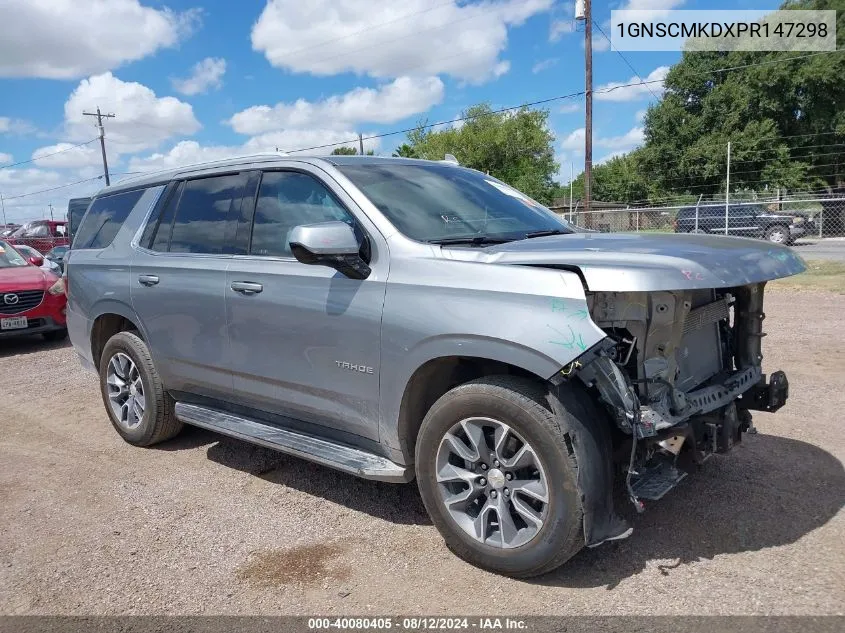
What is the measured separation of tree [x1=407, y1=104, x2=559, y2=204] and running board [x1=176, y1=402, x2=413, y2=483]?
49705 millimetres

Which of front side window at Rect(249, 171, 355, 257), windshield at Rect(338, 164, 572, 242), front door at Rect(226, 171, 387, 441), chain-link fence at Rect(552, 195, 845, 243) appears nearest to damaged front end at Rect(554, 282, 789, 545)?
windshield at Rect(338, 164, 572, 242)

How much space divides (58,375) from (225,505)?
496 cm

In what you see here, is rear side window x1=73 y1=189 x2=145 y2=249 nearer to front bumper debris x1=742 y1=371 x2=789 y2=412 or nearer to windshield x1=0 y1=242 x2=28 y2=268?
front bumper debris x1=742 y1=371 x2=789 y2=412

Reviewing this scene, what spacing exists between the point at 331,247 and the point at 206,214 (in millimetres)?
1639

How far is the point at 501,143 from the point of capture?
53.0 m

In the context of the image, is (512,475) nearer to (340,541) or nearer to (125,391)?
(340,541)

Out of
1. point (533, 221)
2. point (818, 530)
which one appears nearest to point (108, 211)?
point (533, 221)

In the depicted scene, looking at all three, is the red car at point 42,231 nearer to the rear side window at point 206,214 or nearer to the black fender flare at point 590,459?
the rear side window at point 206,214

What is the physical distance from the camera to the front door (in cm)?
349

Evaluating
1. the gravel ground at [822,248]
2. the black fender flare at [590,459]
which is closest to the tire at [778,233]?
the gravel ground at [822,248]

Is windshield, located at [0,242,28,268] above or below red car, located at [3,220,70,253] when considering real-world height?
below

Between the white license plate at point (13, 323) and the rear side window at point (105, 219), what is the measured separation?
447 cm

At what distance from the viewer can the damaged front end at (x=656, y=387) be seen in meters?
2.80

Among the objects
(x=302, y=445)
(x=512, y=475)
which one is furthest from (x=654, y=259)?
(x=302, y=445)
